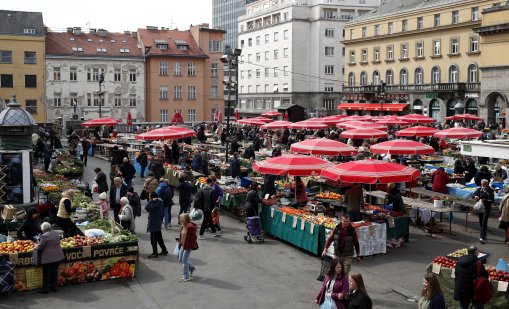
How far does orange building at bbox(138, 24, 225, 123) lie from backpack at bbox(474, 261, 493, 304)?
61535 millimetres

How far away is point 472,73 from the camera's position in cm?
6431

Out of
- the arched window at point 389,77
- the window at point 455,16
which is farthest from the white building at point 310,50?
the window at point 455,16

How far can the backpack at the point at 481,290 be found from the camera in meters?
10.3

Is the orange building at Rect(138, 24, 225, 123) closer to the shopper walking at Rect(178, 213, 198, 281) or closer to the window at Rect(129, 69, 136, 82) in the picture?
the window at Rect(129, 69, 136, 82)

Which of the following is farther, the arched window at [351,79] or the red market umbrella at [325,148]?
the arched window at [351,79]

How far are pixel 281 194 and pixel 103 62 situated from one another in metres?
52.2

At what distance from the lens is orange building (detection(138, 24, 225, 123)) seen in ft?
228

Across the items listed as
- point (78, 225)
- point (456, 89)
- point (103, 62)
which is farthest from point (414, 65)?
point (78, 225)

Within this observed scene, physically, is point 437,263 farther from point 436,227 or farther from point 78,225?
point 78,225

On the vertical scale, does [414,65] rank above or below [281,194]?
above

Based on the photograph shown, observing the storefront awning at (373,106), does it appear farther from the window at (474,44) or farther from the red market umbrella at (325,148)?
the red market umbrella at (325,148)

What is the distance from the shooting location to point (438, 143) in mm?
34438

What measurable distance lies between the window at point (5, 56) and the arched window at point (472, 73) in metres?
49.3

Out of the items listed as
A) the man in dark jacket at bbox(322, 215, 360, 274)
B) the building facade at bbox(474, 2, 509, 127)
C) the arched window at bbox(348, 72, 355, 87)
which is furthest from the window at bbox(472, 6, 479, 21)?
the man in dark jacket at bbox(322, 215, 360, 274)
